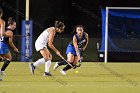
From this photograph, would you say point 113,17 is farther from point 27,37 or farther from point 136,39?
point 27,37

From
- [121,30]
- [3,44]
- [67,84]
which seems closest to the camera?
[67,84]

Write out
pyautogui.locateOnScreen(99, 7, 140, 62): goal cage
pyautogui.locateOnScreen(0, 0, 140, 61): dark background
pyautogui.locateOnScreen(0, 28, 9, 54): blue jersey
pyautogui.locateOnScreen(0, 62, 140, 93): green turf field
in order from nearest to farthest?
pyautogui.locateOnScreen(0, 62, 140, 93): green turf field, pyautogui.locateOnScreen(0, 28, 9, 54): blue jersey, pyautogui.locateOnScreen(99, 7, 140, 62): goal cage, pyautogui.locateOnScreen(0, 0, 140, 61): dark background

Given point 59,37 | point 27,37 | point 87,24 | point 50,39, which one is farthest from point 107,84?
point 87,24

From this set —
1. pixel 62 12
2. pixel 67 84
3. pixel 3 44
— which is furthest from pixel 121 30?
pixel 67 84

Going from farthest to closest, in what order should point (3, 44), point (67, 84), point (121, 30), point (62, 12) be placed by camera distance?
1. point (62, 12)
2. point (121, 30)
3. point (3, 44)
4. point (67, 84)

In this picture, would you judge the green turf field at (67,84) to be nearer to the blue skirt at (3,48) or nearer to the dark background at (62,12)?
the blue skirt at (3,48)

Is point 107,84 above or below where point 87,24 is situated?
below

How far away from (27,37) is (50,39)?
720 centimetres

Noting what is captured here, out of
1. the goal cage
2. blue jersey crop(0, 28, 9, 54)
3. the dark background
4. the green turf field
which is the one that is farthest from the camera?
the dark background

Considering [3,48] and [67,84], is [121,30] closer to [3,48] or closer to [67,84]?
[3,48]

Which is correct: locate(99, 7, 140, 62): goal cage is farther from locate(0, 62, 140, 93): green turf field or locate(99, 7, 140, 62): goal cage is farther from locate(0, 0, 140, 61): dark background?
locate(0, 62, 140, 93): green turf field

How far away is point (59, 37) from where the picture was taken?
22812 mm

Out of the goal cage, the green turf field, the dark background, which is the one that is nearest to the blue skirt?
the green turf field

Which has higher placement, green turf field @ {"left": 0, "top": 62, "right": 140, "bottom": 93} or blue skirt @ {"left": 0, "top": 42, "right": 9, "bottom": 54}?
blue skirt @ {"left": 0, "top": 42, "right": 9, "bottom": 54}
